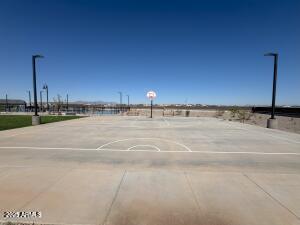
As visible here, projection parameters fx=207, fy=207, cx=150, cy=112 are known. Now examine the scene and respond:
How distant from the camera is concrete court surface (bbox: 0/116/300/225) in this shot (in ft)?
13.1

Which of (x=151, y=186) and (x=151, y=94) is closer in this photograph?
(x=151, y=186)

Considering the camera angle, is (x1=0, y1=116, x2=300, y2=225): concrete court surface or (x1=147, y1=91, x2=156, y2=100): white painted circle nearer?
(x1=0, y1=116, x2=300, y2=225): concrete court surface

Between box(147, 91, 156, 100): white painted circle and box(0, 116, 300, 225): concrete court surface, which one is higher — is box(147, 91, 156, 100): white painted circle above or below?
above

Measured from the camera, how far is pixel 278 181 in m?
5.84

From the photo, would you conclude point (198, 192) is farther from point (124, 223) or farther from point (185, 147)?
point (185, 147)

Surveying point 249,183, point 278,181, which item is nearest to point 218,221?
point 249,183

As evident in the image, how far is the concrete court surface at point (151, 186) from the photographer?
13.1 feet

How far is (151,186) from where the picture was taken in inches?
211

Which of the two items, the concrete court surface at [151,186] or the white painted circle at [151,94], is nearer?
the concrete court surface at [151,186]

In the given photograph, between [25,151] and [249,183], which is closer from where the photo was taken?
A: [249,183]

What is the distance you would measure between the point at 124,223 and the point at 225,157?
5.90m

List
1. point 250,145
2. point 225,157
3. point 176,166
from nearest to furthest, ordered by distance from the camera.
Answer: point 176,166
point 225,157
point 250,145

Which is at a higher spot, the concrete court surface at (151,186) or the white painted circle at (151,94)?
the white painted circle at (151,94)

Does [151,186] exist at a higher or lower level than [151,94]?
lower
